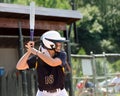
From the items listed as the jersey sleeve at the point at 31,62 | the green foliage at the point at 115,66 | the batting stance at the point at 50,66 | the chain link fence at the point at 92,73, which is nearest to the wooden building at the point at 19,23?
the chain link fence at the point at 92,73

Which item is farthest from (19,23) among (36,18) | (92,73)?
(92,73)

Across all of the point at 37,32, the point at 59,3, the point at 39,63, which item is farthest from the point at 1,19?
the point at 59,3

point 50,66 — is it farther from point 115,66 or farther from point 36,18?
point 115,66

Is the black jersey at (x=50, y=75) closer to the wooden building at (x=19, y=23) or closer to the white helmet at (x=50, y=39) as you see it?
the white helmet at (x=50, y=39)

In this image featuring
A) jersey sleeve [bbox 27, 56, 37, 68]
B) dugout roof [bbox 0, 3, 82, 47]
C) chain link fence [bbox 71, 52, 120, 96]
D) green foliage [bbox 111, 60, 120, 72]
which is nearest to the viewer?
jersey sleeve [bbox 27, 56, 37, 68]

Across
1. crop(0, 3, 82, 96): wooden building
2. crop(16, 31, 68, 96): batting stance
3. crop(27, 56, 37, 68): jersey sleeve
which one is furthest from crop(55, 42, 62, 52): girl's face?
crop(0, 3, 82, 96): wooden building

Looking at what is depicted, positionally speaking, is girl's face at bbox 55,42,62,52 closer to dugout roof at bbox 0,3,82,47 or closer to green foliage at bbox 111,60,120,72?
dugout roof at bbox 0,3,82,47

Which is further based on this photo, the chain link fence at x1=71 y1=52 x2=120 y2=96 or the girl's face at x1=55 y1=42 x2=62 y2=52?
the chain link fence at x1=71 y1=52 x2=120 y2=96

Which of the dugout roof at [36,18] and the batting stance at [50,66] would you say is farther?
the dugout roof at [36,18]

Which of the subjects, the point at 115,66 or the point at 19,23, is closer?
the point at 19,23

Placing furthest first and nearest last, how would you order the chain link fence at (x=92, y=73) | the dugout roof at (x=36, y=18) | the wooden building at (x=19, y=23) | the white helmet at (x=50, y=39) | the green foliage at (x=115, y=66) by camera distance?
the green foliage at (x=115, y=66), the chain link fence at (x=92, y=73), the wooden building at (x=19, y=23), the dugout roof at (x=36, y=18), the white helmet at (x=50, y=39)

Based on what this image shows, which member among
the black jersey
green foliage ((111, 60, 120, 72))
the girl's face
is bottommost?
green foliage ((111, 60, 120, 72))

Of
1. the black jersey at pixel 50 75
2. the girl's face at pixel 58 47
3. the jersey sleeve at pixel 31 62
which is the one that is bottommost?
the black jersey at pixel 50 75

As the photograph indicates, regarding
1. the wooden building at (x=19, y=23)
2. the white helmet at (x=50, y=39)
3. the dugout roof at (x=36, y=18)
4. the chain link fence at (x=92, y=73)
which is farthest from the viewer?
the chain link fence at (x=92, y=73)
